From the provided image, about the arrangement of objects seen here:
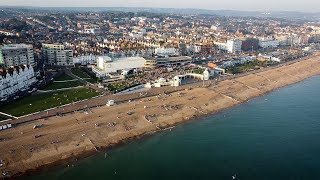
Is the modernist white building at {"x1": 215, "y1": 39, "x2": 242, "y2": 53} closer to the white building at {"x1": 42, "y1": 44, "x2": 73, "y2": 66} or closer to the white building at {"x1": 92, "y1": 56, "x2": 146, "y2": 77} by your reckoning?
the white building at {"x1": 92, "y1": 56, "x2": 146, "y2": 77}

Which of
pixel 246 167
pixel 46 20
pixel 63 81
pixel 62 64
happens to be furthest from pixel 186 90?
pixel 46 20

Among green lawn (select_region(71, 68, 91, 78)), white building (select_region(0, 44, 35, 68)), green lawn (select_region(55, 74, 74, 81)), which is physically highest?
white building (select_region(0, 44, 35, 68))

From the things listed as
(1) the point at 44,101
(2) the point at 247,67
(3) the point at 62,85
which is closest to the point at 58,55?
(3) the point at 62,85

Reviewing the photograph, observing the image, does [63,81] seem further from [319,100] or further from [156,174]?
[319,100]

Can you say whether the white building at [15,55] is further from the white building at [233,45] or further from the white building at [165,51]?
the white building at [233,45]

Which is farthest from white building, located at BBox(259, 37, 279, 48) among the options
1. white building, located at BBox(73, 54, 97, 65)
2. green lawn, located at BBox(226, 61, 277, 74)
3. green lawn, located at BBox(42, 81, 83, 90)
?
green lawn, located at BBox(42, 81, 83, 90)

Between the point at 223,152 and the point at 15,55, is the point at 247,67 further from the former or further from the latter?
the point at 15,55

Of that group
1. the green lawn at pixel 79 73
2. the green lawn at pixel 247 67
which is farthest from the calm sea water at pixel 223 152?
the green lawn at pixel 79 73
